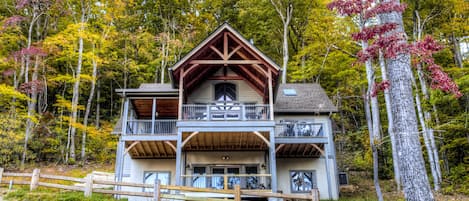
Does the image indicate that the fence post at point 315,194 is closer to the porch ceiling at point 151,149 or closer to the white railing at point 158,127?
the porch ceiling at point 151,149

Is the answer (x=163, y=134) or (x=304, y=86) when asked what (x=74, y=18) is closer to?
(x=163, y=134)

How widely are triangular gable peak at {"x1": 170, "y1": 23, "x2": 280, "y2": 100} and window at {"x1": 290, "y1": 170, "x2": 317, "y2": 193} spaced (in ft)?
12.8

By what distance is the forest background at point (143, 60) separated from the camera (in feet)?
59.9

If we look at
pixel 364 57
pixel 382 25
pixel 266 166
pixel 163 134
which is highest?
pixel 382 25

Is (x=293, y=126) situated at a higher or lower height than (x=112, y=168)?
higher

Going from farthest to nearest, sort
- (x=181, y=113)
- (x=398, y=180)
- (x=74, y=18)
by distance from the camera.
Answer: (x=74, y=18) → (x=398, y=180) → (x=181, y=113)

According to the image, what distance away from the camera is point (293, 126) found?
598 inches

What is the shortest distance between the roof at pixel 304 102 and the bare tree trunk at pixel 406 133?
8.63 m

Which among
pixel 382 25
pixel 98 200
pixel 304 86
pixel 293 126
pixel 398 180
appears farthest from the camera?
pixel 304 86

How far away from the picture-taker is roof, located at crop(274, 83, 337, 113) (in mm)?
16438

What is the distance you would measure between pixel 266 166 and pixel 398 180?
6.60 meters

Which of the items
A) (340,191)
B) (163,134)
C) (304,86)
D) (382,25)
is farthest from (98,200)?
(304,86)

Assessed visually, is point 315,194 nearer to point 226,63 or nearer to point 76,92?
point 226,63

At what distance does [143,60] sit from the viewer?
26562mm
